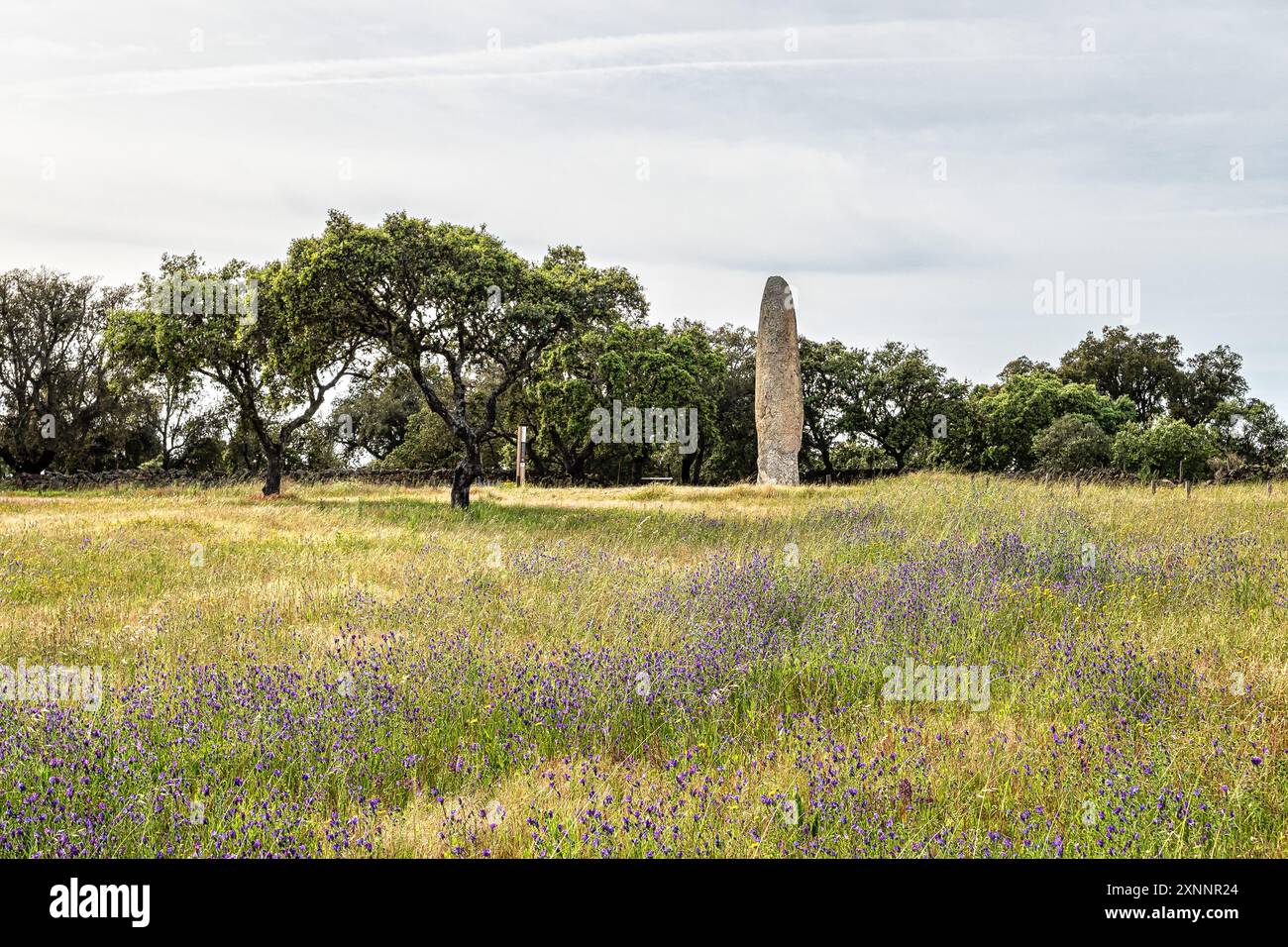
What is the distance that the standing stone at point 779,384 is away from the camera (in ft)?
99.1

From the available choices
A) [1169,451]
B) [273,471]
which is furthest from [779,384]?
[1169,451]

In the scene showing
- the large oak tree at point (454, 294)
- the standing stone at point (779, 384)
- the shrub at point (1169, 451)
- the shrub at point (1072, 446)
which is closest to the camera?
the large oak tree at point (454, 294)

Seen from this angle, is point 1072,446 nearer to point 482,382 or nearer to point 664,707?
point 482,382

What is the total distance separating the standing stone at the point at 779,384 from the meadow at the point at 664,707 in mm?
18298

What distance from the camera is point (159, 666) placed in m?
6.64

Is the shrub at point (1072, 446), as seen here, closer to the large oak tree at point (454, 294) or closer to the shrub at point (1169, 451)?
the shrub at point (1169, 451)

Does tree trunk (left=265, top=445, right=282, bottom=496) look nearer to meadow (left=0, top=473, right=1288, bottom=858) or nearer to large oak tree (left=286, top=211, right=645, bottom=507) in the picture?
large oak tree (left=286, top=211, right=645, bottom=507)

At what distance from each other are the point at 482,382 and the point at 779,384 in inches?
770

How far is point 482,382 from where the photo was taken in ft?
147

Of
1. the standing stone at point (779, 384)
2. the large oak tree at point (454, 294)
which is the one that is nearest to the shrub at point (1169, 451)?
the standing stone at point (779, 384)

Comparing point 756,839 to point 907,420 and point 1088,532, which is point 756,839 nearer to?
point 1088,532

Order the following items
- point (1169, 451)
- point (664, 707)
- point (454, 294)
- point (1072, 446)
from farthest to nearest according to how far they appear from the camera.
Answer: point (1072, 446), point (1169, 451), point (454, 294), point (664, 707)

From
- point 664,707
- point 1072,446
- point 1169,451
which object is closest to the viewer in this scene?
point 664,707

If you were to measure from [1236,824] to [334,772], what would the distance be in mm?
4484
